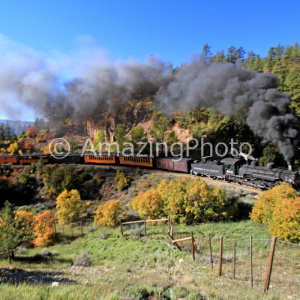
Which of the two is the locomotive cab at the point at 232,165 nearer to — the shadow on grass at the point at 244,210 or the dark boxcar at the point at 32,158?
the shadow on grass at the point at 244,210

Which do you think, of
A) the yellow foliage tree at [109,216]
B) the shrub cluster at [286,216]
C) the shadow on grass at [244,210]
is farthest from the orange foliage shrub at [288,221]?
the yellow foliage tree at [109,216]

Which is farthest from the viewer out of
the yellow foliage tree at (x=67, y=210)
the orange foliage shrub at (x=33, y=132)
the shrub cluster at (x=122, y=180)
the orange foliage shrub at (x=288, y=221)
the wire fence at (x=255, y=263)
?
the orange foliage shrub at (x=33, y=132)

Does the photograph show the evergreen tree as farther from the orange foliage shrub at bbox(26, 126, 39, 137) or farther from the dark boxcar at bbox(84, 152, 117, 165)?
the orange foliage shrub at bbox(26, 126, 39, 137)

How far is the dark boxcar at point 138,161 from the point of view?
2342 centimetres

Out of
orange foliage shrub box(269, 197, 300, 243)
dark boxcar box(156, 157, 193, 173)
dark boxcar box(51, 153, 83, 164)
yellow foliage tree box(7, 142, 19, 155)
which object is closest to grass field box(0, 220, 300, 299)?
orange foliage shrub box(269, 197, 300, 243)

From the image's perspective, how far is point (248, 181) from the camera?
14.9 meters

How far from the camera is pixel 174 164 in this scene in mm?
21281

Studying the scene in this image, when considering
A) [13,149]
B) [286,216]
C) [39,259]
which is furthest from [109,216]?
[13,149]

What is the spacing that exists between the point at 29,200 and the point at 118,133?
1495 cm

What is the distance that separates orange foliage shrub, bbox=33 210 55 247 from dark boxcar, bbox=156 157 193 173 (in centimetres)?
1246

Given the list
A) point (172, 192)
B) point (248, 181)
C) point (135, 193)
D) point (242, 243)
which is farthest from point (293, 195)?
point (135, 193)

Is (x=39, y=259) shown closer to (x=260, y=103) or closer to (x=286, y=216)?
(x=286, y=216)

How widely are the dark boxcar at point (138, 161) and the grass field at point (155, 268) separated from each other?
11.0 m

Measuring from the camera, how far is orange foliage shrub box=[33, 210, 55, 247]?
40.7ft
